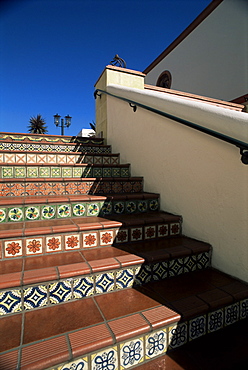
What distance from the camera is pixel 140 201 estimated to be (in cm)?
221

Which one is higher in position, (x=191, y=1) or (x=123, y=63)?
(x=191, y=1)

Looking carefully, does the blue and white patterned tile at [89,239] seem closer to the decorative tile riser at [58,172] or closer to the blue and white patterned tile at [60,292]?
the blue and white patterned tile at [60,292]

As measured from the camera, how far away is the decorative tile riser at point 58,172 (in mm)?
2278

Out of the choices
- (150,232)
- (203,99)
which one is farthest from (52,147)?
(203,99)

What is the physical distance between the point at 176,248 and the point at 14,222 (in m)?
1.48

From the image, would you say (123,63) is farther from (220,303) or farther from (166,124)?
(220,303)

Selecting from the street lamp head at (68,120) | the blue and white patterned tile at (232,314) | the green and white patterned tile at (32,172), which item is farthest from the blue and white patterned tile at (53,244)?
the street lamp head at (68,120)

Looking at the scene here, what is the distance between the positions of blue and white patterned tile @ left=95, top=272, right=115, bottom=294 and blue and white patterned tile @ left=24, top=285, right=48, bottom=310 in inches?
12.9

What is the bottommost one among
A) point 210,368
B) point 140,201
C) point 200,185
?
point 210,368

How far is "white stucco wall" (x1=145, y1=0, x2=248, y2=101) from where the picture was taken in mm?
5492

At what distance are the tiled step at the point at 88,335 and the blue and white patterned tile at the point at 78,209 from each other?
90cm

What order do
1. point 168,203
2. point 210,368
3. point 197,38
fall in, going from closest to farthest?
point 210,368
point 168,203
point 197,38

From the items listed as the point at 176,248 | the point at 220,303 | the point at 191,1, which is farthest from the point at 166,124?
the point at 191,1

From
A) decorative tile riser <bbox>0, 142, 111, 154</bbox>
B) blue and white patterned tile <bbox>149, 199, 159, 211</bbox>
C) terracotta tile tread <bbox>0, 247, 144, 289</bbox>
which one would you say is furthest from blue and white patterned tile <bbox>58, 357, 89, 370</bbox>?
decorative tile riser <bbox>0, 142, 111, 154</bbox>
